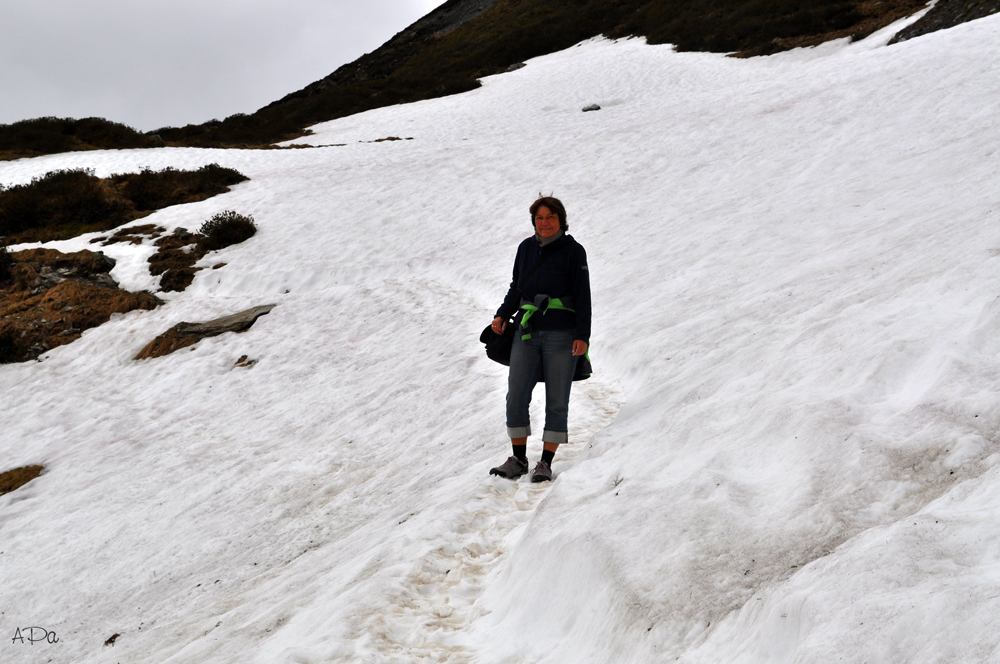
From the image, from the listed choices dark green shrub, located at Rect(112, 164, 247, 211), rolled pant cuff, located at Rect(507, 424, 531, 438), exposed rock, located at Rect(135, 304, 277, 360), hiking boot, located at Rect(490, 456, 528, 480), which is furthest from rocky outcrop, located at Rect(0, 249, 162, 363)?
rolled pant cuff, located at Rect(507, 424, 531, 438)

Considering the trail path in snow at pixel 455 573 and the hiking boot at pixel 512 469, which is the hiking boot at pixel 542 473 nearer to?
the trail path in snow at pixel 455 573

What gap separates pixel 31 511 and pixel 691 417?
8067 millimetres

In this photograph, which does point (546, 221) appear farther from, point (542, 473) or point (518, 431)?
A: point (542, 473)

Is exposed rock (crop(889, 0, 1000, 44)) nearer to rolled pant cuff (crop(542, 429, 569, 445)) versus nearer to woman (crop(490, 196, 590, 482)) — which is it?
woman (crop(490, 196, 590, 482))

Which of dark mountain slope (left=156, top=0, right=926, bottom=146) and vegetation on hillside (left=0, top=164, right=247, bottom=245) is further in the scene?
dark mountain slope (left=156, top=0, right=926, bottom=146)

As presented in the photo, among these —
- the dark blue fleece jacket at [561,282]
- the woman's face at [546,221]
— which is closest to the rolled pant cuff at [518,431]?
the dark blue fleece jacket at [561,282]

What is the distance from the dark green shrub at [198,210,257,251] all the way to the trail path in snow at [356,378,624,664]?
522 inches

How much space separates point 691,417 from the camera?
5.14 m

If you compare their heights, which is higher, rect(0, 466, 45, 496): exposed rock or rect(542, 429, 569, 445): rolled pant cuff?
rect(542, 429, 569, 445): rolled pant cuff

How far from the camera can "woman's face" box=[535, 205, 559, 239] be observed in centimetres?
523

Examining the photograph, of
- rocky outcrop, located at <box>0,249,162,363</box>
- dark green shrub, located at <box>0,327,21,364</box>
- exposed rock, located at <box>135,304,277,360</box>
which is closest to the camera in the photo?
exposed rock, located at <box>135,304,277,360</box>

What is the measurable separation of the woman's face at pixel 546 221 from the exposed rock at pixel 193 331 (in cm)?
905

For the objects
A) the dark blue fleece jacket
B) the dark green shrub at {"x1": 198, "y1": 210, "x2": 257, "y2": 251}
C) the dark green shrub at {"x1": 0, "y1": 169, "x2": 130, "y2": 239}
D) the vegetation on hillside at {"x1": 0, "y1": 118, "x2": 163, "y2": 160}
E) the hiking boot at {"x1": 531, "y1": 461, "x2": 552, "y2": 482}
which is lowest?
the hiking boot at {"x1": 531, "y1": 461, "x2": 552, "y2": 482}

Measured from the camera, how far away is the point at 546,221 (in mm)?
5258
